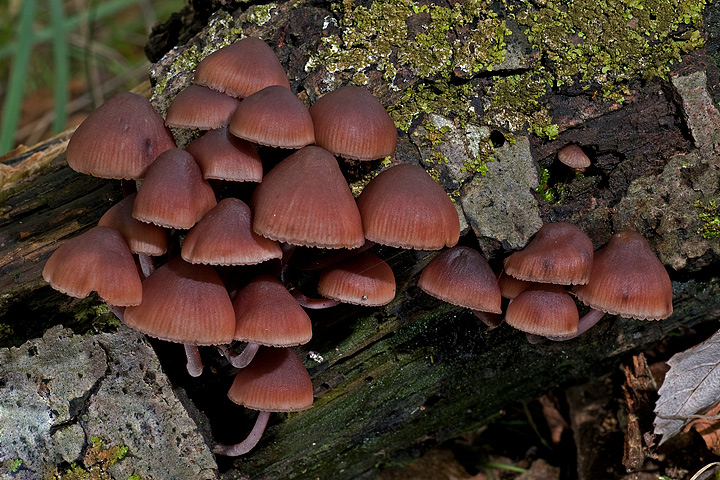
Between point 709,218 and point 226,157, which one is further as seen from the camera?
point 709,218

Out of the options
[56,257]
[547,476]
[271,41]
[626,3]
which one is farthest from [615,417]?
[56,257]

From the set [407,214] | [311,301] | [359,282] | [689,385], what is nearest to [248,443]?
[311,301]

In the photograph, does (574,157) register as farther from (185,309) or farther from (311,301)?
(185,309)

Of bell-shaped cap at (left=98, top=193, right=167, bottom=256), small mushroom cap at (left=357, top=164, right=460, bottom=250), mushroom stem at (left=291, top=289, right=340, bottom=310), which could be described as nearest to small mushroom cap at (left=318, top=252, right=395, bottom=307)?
mushroom stem at (left=291, top=289, right=340, bottom=310)

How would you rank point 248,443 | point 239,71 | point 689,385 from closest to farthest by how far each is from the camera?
point 239,71
point 248,443
point 689,385

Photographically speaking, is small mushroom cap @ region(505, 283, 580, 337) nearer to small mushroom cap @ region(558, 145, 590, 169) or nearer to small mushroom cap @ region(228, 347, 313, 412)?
small mushroom cap @ region(558, 145, 590, 169)

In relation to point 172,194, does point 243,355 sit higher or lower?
lower

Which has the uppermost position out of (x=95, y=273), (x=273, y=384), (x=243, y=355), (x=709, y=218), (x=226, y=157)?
(x=226, y=157)
